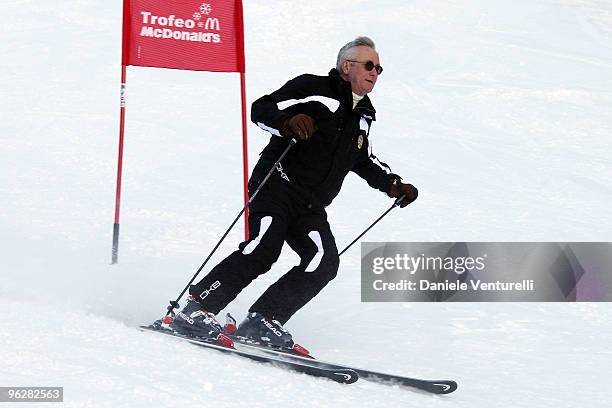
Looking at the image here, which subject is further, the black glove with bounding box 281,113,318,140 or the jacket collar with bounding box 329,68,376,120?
the jacket collar with bounding box 329,68,376,120

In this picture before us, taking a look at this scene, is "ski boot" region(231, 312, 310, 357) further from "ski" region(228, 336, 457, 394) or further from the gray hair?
the gray hair

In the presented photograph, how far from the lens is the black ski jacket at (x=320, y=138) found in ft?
15.7

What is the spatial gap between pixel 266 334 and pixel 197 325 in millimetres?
341

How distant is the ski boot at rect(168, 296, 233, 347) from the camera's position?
15.0 feet

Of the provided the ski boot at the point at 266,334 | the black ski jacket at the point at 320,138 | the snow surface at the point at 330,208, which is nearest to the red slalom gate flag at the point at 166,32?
the snow surface at the point at 330,208

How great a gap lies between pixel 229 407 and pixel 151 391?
0.93 feet

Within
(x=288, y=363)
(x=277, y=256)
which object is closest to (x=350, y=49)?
(x=277, y=256)

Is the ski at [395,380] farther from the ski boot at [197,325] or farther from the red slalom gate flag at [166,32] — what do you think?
the red slalom gate flag at [166,32]

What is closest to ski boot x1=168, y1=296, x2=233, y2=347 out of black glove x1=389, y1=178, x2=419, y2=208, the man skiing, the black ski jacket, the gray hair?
the man skiing

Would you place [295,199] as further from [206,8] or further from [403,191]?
[206,8]

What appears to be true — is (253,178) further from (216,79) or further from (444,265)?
(216,79)

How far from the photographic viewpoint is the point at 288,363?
14.3 feet

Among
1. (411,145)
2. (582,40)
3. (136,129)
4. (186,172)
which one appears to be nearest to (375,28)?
(582,40)

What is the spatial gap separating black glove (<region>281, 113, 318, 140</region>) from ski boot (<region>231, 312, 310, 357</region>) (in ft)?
3.05
